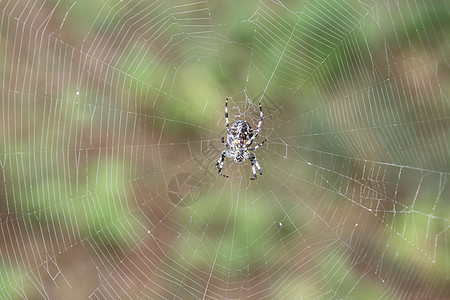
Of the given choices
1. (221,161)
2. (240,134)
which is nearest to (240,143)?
(240,134)

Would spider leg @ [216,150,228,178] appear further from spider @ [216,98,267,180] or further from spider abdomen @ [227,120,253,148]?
spider abdomen @ [227,120,253,148]

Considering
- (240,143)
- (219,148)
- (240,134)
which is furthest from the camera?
(219,148)

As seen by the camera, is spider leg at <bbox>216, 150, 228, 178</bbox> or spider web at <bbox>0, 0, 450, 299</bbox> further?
spider leg at <bbox>216, 150, 228, 178</bbox>

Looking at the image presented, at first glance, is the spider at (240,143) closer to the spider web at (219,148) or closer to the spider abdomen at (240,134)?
the spider abdomen at (240,134)

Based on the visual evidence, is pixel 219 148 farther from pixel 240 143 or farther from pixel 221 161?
pixel 240 143

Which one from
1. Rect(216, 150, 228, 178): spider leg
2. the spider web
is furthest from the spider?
the spider web

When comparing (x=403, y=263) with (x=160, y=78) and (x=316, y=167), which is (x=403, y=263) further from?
(x=160, y=78)

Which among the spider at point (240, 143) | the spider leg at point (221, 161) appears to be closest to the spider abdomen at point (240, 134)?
the spider at point (240, 143)
